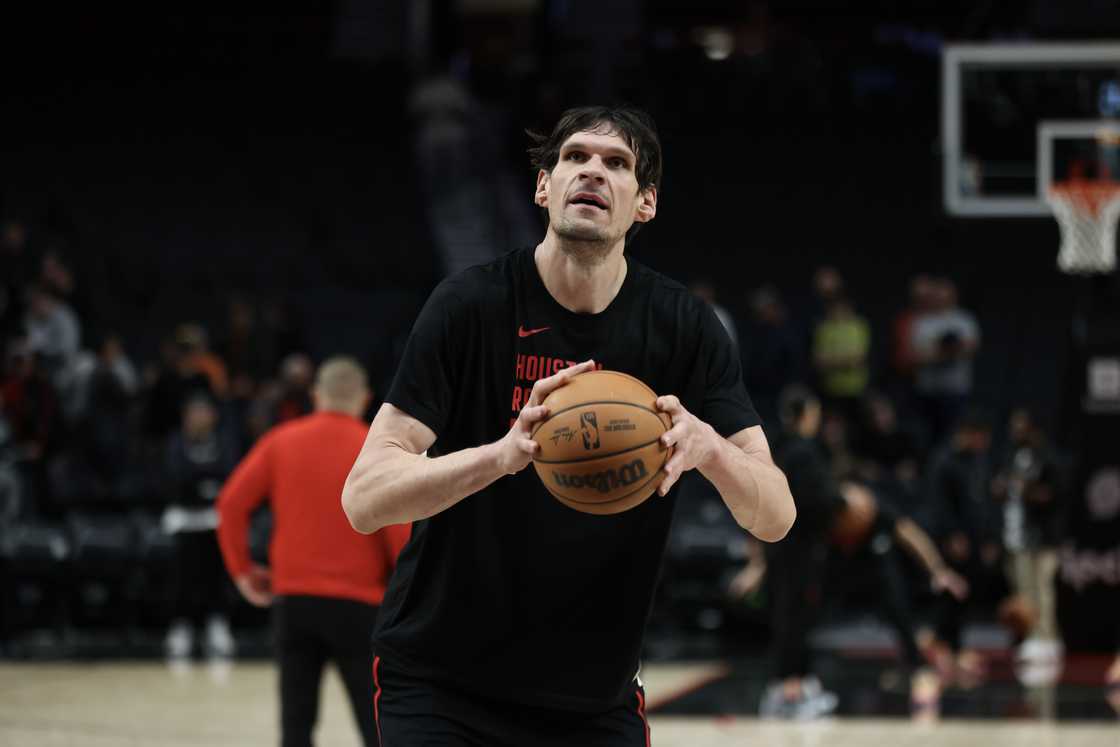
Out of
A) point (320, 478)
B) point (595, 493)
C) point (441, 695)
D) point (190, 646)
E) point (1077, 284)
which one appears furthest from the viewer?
point (1077, 284)

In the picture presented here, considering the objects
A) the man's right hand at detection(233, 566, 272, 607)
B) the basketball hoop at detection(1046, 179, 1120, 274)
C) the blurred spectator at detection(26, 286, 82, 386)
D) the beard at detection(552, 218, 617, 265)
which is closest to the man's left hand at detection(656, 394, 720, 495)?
the beard at detection(552, 218, 617, 265)

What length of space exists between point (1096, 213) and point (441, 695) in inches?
383

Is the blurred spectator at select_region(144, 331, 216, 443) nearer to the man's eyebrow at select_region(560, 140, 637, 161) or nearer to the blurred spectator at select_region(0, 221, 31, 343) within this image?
the blurred spectator at select_region(0, 221, 31, 343)

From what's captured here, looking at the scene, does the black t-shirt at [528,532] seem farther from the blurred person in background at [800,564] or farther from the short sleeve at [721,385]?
the blurred person in background at [800,564]

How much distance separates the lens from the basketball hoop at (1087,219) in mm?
11961

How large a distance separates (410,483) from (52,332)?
12671mm

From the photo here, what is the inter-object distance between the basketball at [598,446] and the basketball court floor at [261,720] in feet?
20.7

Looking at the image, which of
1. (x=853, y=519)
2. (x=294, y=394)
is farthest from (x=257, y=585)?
(x=294, y=394)

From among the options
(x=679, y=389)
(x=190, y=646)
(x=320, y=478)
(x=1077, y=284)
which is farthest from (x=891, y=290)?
(x=679, y=389)

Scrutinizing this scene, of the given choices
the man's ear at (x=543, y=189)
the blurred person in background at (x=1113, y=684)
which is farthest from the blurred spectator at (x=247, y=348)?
the man's ear at (x=543, y=189)

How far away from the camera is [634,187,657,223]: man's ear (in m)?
3.67

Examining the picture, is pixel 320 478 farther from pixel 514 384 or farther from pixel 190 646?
pixel 190 646

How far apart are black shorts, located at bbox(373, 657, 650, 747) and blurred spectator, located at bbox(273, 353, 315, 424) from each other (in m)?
9.88

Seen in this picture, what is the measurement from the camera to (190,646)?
13.2m
